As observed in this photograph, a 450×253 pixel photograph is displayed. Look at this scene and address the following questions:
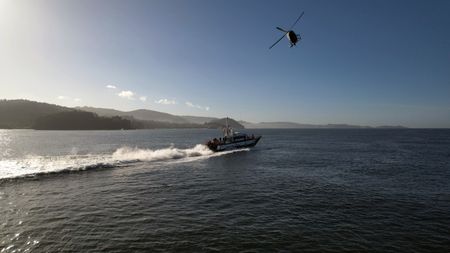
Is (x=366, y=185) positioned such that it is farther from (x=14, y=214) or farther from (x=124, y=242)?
(x=14, y=214)

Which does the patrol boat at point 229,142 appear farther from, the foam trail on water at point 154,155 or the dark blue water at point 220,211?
the dark blue water at point 220,211

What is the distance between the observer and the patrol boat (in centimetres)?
7031

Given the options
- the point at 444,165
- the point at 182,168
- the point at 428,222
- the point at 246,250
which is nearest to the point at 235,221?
the point at 246,250

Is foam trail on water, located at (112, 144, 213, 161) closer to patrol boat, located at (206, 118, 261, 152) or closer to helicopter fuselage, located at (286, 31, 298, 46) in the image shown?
patrol boat, located at (206, 118, 261, 152)

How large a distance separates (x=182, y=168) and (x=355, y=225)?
28.7m

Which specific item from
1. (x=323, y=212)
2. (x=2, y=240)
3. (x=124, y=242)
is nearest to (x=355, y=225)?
(x=323, y=212)

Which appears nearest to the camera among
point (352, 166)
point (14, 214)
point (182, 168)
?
point (14, 214)

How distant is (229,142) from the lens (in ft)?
247

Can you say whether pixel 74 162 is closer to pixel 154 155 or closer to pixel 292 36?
pixel 154 155

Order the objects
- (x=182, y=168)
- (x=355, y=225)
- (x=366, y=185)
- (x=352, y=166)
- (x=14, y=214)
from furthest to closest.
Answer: (x=352, y=166) → (x=182, y=168) → (x=366, y=185) → (x=14, y=214) → (x=355, y=225)

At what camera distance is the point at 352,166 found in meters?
49.2

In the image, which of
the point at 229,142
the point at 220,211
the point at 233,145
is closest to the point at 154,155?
the point at 229,142

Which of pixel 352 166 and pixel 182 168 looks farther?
pixel 352 166

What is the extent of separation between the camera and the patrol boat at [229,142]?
70312 mm
